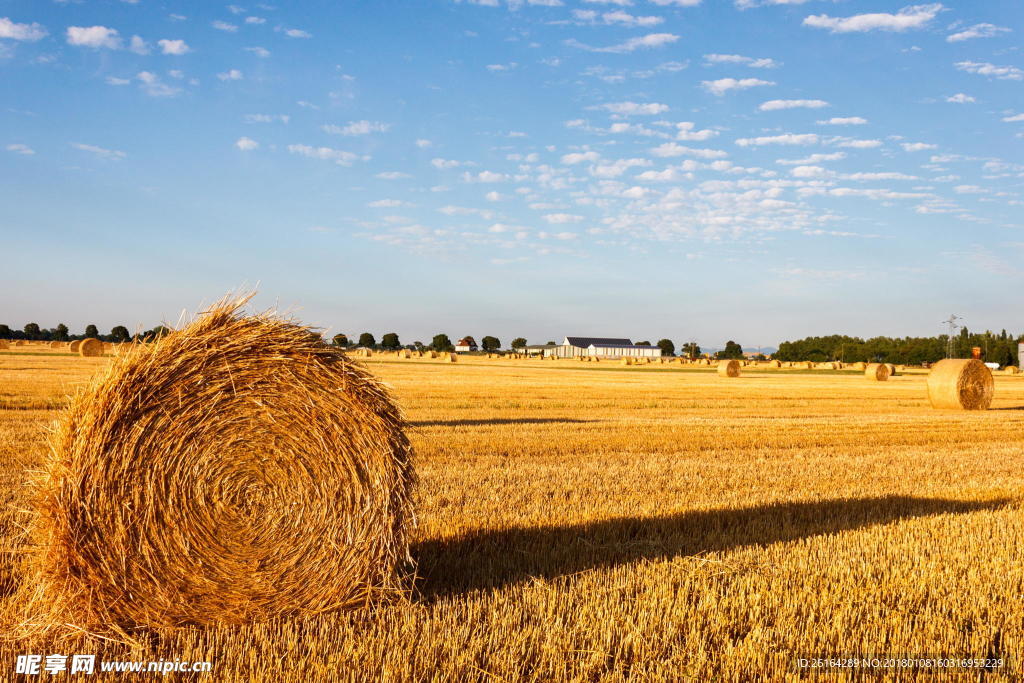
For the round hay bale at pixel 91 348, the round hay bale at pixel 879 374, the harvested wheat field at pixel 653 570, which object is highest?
the round hay bale at pixel 91 348

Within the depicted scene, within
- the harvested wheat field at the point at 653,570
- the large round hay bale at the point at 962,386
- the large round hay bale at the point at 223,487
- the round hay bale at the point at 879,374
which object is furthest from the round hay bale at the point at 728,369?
the large round hay bale at the point at 223,487

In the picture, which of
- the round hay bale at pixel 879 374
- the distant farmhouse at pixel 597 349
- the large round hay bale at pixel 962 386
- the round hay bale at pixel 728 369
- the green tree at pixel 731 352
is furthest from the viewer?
the distant farmhouse at pixel 597 349

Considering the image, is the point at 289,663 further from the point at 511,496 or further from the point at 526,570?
the point at 511,496

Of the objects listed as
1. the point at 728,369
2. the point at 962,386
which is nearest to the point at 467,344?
the point at 728,369

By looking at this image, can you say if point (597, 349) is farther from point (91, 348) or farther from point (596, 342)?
point (91, 348)

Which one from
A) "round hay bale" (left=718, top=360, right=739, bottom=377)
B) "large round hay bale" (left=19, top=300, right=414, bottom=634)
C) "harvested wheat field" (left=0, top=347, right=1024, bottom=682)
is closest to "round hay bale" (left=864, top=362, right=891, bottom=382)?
"round hay bale" (left=718, top=360, right=739, bottom=377)

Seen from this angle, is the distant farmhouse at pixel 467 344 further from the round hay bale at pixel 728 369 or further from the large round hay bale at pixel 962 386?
the large round hay bale at pixel 962 386

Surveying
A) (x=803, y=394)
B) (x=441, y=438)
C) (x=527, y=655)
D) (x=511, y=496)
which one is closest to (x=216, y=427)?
(x=527, y=655)

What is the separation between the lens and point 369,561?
5211 mm

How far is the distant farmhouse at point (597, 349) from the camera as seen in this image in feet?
552

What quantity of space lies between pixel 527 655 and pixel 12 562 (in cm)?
395

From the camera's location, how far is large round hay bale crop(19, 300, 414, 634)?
485cm

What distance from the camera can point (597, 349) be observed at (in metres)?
172

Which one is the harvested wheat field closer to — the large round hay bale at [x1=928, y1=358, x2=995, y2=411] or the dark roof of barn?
the large round hay bale at [x1=928, y1=358, x2=995, y2=411]
